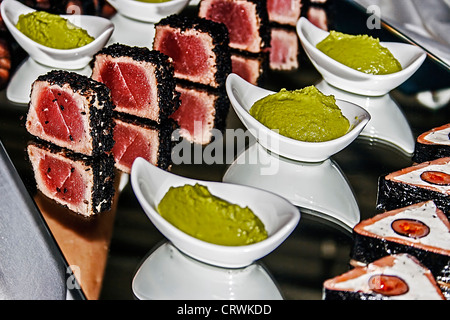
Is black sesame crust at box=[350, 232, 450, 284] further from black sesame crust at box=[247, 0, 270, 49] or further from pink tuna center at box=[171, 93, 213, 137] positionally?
black sesame crust at box=[247, 0, 270, 49]

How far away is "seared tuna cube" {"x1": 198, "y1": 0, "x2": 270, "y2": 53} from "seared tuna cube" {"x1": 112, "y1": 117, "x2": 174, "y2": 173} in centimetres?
122

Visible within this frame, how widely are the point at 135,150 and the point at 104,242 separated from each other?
79cm

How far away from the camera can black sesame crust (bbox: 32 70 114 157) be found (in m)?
3.25

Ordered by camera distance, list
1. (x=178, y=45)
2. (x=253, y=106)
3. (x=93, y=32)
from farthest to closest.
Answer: (x=93, y=32) → (x=178, y=45) → (x=253, y=106)

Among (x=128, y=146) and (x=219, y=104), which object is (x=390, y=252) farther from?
(x=219, y=104)

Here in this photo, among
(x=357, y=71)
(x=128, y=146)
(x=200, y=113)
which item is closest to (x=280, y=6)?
(x=357, y=71)

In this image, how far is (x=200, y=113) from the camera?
3.97 metres

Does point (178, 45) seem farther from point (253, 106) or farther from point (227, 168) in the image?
point (227, 168)

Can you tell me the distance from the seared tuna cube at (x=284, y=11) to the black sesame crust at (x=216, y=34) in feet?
Answer: 3.37

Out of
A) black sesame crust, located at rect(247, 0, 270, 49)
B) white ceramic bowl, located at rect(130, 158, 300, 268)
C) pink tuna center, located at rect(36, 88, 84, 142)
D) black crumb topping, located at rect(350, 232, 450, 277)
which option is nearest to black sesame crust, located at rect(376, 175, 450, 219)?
black crumb topping, located at rect(350, 232, 450, 277)

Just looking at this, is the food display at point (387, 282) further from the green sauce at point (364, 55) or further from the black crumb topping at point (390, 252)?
the green sauce at point (364, 55)

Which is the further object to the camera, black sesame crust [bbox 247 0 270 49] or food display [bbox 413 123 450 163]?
black sesame crust [bbox 247 0 270 49]

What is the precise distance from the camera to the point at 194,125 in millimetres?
3842
